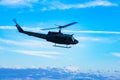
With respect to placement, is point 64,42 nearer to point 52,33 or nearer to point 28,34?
point 52,33

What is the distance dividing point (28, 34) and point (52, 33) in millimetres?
14856

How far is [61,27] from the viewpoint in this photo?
141 meters

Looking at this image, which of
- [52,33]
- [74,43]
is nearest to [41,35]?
[52,33]

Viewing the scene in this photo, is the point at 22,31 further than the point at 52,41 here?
Yes

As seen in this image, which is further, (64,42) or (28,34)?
(28,34)

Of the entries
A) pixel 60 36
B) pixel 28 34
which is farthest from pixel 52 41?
pixel 28 34

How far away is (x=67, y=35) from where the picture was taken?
13700 centimetres

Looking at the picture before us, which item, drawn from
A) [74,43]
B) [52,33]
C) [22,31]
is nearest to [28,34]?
[22,31]

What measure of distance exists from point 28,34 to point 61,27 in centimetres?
1862

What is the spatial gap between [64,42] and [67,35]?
15.5 feet

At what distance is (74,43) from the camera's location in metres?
138

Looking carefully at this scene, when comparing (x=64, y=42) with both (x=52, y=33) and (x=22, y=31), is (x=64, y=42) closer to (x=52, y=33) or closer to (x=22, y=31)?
(x=52, y=33)

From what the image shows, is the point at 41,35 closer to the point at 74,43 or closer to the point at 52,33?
the point at 52,33

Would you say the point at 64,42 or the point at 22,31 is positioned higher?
the point at 22,31
